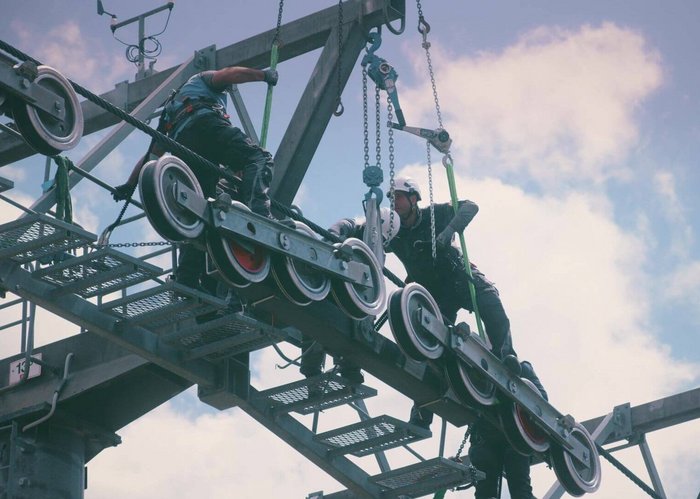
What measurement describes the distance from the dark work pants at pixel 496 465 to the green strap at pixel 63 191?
4.84m

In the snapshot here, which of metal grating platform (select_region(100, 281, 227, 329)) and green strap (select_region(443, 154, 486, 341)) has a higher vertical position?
green strap (select_region(443, 154, 486, 341))

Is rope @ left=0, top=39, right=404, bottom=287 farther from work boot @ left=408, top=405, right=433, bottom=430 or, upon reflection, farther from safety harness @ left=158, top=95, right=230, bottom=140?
work boot @ left=408, top=405, right=433, bottom=430

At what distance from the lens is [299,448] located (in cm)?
1527

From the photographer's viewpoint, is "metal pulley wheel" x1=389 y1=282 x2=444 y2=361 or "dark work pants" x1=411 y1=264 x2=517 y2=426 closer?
"metal pulley wheel" x1=389 y1=282 x2=444 y2=361

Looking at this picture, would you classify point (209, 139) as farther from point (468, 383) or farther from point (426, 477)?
point (426, 477)

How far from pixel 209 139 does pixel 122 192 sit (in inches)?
37.4

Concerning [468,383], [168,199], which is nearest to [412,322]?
[468,383]

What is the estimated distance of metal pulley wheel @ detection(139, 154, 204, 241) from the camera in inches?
465

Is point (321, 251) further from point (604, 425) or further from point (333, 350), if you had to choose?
point (604, 425)

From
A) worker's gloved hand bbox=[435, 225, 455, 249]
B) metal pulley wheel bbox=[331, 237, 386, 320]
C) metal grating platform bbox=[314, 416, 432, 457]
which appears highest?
worker's gloved hand bbox=[435, 225, 455, 249]

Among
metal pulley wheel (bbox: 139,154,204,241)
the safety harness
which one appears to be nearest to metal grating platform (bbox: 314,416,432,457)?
the safety harness

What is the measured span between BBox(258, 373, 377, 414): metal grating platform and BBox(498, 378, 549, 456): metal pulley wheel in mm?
1618

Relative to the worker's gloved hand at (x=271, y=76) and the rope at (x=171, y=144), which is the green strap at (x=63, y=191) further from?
the worker's gloved hand at (x=271, y=76)

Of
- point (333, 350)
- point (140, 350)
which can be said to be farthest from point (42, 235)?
point (333, 350)
